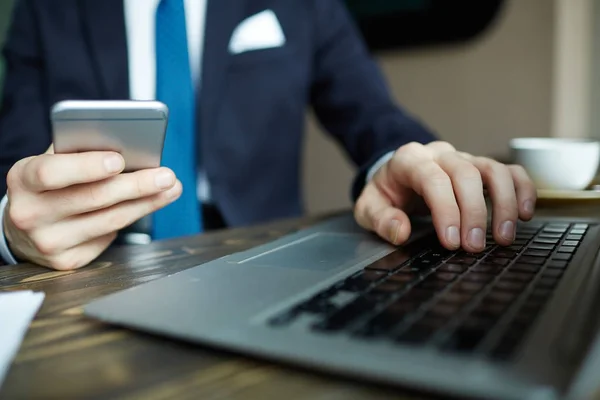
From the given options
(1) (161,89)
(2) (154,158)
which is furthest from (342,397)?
(1) (161,89)

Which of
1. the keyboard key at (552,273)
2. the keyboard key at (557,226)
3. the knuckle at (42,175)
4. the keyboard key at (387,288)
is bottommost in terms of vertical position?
the keyboard key at (557,226)

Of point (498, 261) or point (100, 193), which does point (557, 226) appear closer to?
point (498, 261)

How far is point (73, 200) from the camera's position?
454 mm

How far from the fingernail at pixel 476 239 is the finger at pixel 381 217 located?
0.06m

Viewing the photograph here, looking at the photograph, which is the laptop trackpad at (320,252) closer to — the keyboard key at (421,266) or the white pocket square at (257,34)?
the keyboard key at (421,266)

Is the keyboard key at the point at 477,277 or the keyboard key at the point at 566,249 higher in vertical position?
the keyboard key at the point at 477,277

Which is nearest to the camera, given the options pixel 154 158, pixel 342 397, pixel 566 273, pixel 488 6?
pixel 342 397

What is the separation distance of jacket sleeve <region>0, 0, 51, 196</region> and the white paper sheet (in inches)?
20.6

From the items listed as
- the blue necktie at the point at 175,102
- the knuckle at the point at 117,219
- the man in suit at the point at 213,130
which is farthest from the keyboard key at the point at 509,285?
the blue necktie at the point at 175,102

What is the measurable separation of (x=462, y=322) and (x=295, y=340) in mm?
81

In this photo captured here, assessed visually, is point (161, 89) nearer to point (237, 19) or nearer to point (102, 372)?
point (237, 19)

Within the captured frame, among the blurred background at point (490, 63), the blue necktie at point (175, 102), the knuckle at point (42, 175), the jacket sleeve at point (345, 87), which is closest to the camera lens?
the knuckle at point (42, 175)

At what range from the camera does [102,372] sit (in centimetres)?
26

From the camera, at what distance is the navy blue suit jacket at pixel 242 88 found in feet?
2.74
